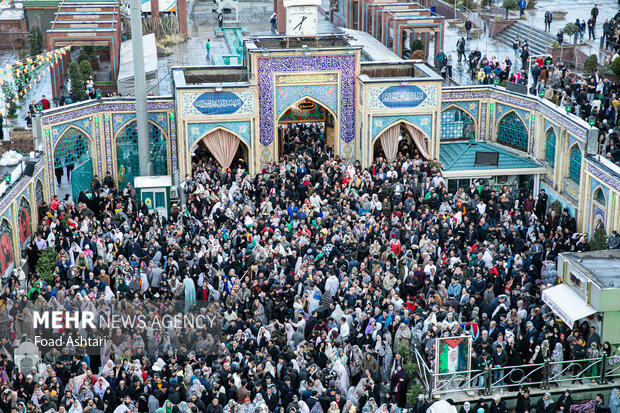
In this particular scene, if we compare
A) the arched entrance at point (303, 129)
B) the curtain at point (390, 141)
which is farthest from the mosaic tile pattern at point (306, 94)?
the curtain at point (390, 141)

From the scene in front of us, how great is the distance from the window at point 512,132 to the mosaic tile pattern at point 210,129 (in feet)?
26.0

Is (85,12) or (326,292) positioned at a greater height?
(85,12)

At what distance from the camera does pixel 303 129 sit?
31906 mm

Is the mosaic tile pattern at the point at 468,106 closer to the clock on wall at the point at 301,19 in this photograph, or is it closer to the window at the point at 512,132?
the window at the point at 512,132

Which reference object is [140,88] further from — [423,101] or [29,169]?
[423,101]

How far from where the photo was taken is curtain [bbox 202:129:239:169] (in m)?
28.8

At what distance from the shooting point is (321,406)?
16.4 m

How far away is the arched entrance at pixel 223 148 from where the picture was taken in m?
28.8

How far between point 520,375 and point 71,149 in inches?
626

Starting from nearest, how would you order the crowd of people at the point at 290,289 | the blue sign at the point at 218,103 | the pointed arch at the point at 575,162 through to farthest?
the crowd of people at the point at 290,289, the pointed arch at the point at 575,162, the blue sign at the point at 218,103

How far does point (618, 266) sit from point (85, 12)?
2577 cm

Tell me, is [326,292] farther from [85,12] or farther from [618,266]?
[85,12]

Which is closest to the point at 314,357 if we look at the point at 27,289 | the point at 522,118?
the point at 27,289

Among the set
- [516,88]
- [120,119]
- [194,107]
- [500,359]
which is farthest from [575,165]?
[120,119]
